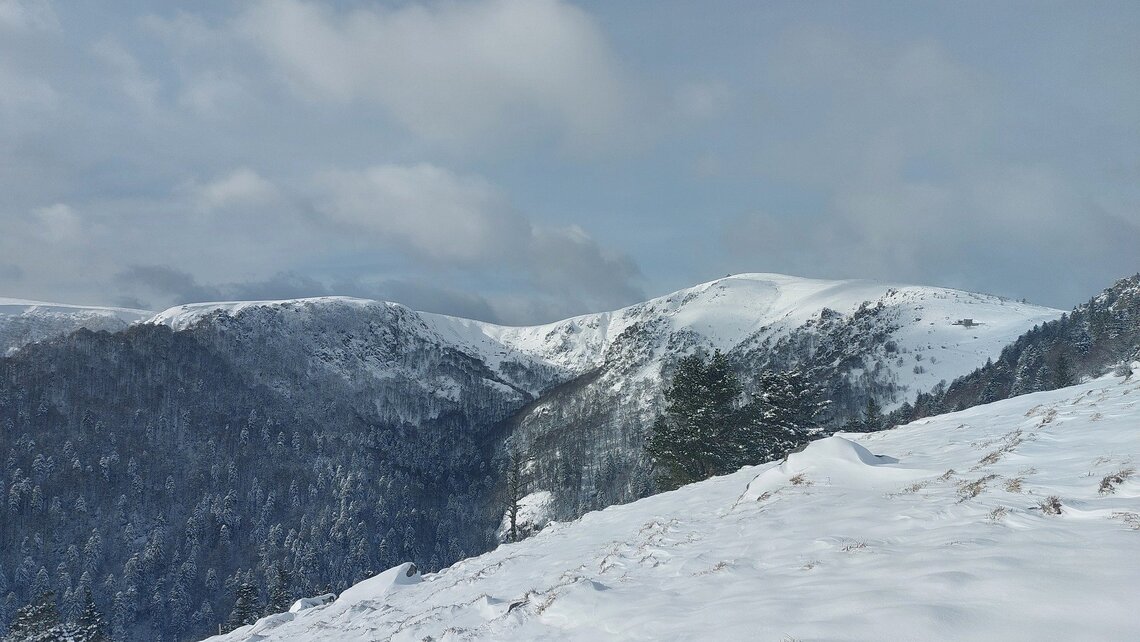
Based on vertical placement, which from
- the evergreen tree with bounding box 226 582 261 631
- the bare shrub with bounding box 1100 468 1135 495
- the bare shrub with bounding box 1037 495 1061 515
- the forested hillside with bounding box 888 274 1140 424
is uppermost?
the forested hillside with bounding box 888 274 1140 424

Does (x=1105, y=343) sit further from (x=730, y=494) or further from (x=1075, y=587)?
(x=1075, y=587)

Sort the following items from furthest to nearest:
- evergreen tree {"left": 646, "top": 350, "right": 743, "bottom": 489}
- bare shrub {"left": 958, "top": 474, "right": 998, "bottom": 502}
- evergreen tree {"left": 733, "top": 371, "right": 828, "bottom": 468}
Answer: evergreen tree {"left": 733, "top": 371, "right": 828, "bottom": 468}, evergreen tree {"left": 646, "top": 350, "right": 743, "bottom": 489}, bare shrub {"left": 958, "top": 474, "right": 998, "bottom": 502}

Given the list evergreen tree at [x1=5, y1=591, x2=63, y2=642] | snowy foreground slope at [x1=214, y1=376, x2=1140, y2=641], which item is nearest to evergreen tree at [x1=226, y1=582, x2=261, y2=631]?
evergreen tree at [x1=5, y1=591, x2=63, y2=642]

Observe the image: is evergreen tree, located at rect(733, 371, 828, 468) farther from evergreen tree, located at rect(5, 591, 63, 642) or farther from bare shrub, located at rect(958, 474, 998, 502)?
evergreen tree, located at rect(5, 591, 63, 642)

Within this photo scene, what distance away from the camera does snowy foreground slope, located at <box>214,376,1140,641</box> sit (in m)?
6.07

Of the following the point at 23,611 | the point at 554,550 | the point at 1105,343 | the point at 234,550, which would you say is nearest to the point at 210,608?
the point at 234,550

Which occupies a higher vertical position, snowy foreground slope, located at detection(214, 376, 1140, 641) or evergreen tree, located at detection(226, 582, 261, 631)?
snowy foreground slope, located at detection(214, 376, 1140, 641)

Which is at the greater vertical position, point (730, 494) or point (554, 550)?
point (730, 494)

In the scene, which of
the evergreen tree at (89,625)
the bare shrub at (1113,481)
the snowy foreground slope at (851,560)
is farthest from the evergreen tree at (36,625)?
the bare shrub at (1113,481)

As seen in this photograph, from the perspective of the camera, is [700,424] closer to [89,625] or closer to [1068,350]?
[89,625]

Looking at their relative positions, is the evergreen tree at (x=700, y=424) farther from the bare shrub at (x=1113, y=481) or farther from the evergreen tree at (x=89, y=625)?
the evergreen tree at (x=89, y=625)

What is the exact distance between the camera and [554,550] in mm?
18172

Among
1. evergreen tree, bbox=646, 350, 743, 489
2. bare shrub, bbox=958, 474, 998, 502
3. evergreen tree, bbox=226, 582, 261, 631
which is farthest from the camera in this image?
evergreen tree, bbox=226, 582, 261, 631

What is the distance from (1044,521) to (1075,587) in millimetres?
3531
